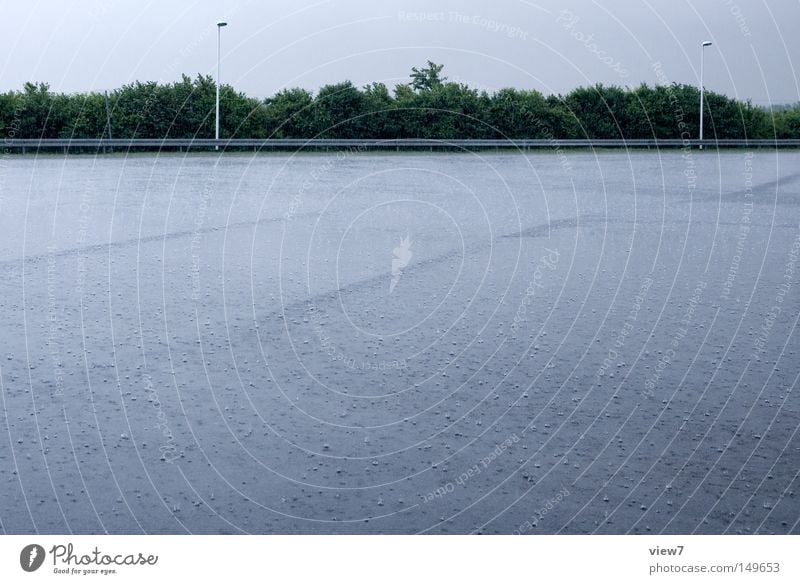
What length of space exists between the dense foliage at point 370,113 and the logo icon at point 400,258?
739 inches

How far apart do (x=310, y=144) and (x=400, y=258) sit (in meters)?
22.1

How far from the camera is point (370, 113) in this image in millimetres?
31578

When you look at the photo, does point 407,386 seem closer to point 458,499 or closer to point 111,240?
point 458,499

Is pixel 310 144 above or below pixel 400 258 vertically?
above

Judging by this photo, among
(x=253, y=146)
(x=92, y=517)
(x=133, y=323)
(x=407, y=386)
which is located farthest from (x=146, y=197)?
(x=253, y=146)
